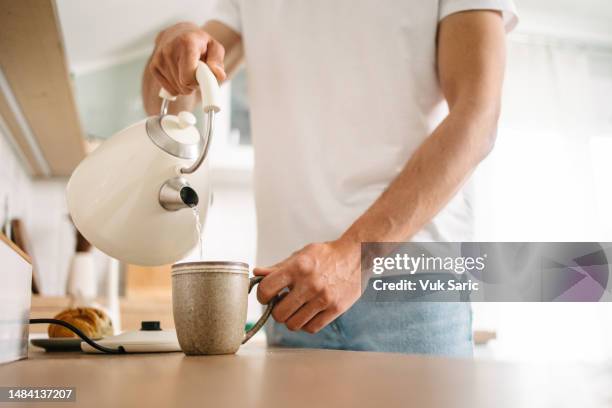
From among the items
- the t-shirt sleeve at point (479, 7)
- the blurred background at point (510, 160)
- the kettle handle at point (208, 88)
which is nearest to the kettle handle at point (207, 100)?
the kettle handle at point (208, 88)

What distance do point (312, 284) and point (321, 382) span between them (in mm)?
307

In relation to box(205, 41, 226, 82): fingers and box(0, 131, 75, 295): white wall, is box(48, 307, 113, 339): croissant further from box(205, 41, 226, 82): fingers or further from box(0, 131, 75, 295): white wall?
box(0, 131, 75, 295): white wall

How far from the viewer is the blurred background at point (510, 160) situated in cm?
251

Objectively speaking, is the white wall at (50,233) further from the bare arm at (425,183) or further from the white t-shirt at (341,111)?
the bare arm at (425,183)

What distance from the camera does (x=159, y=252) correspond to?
67 centimetres

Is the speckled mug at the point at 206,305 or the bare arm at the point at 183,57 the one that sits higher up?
the bare arm at the point at 183,57

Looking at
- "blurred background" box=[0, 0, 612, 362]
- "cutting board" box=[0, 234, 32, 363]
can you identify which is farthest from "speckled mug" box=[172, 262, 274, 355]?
"blurred background" box=[0, 0, 612, 362]

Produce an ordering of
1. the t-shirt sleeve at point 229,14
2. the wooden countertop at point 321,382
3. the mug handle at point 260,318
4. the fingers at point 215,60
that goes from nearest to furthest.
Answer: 1. the wooden countertop at point 321,382
2. the mug handle at point 260,318
3. the fingers at point 215,60
4. the t-shirt sleeve at point 229,14

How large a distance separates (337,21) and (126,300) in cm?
156

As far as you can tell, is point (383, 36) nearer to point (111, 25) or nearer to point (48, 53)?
point (48, 53)

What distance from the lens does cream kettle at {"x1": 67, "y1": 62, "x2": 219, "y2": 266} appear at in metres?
0.64

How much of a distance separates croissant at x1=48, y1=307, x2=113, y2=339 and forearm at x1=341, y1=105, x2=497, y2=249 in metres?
0.37

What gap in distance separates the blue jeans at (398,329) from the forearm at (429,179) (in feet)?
0.37

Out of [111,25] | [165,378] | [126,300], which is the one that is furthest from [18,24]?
[111,25]
